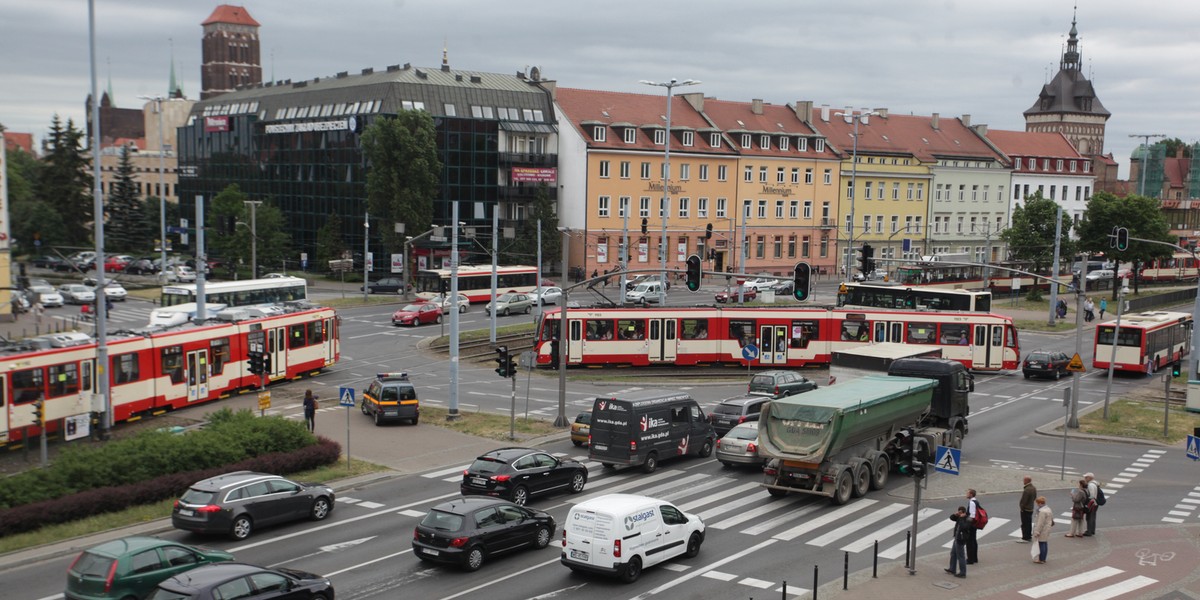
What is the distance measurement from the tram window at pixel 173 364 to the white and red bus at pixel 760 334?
16.5 m

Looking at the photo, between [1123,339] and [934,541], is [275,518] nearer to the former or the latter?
[934,541]

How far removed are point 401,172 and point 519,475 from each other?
58378 millimetres

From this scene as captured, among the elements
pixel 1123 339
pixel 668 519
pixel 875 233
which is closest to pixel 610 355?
pixel 1123 339

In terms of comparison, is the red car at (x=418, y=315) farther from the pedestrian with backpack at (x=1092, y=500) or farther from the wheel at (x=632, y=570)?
the pedestrian with backpack at (x=1092, y=500)

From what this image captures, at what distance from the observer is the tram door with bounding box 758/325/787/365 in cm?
4919

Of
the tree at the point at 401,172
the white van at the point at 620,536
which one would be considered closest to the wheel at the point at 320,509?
the white van at the point at 620,536

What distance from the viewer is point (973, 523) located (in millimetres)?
19875

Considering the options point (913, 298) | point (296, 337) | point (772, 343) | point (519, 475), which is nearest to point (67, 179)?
point (296, 337)

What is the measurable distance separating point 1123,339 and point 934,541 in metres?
32.9

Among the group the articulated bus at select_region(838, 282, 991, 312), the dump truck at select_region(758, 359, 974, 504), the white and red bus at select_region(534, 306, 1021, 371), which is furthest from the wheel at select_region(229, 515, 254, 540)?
the articulated bus at select_region(838, 282, 991, 312)

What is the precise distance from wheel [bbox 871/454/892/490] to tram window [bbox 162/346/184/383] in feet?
82.4

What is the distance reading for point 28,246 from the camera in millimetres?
91250

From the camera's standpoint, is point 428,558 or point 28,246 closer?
point 428,558

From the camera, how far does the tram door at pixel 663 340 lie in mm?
48625
